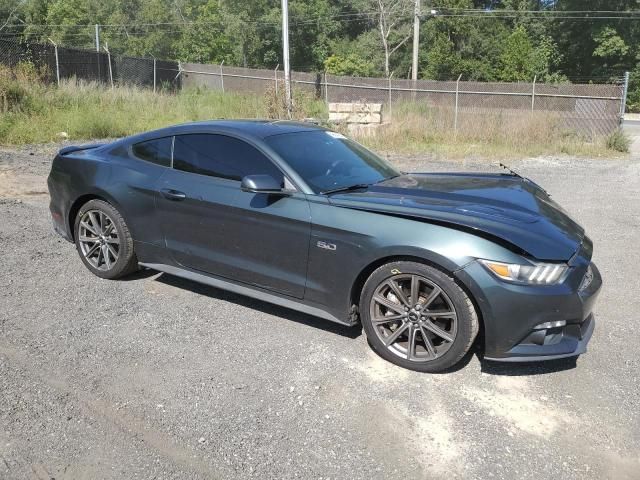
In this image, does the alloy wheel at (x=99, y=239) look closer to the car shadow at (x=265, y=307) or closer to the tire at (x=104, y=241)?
the tire at (x=104, y=241)

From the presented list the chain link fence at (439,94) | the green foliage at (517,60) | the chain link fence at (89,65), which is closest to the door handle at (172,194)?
the chain link fence at (439,94)

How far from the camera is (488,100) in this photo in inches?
786

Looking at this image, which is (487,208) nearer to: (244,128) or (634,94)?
(244,128)

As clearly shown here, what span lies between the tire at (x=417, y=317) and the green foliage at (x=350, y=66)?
4794 centimetres

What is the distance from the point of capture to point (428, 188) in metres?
4.23

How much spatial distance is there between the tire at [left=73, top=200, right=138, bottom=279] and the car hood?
2022 millimetres

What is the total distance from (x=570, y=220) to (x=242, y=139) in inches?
97.1

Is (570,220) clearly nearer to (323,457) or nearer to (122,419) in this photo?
(323,457)

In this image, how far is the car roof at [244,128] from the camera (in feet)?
14.5

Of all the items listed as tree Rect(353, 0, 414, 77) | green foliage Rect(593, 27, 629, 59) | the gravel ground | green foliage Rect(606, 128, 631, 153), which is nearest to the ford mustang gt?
the gravel ground

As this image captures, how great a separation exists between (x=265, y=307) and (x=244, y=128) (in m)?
1.43

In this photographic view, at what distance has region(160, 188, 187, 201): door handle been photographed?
4.39 m

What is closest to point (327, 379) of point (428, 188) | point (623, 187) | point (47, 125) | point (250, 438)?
point (250, 438)

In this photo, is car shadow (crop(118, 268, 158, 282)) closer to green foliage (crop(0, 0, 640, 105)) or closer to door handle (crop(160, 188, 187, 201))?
door handle (crop(160, 188, 187, 201))
